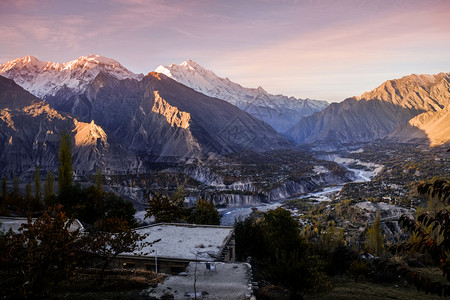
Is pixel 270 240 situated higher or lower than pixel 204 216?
lower

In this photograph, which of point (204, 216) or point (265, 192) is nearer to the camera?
point (204, 216)

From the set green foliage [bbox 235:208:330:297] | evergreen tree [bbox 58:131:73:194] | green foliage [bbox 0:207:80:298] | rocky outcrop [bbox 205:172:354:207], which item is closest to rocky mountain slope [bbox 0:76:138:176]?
rocky outcrop [bbox 205:172:354:207]

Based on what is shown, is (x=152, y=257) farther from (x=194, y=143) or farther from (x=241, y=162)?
(x=194, y=143)

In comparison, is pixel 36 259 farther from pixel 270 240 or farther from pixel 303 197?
pixel 303 197

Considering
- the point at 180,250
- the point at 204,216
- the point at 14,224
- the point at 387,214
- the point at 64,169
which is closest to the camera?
the point at 180,250

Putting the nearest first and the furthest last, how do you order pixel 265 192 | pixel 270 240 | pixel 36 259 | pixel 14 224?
pixel 36 259 < pixel 270 240 < pixel 14 224 < pixel 265 192

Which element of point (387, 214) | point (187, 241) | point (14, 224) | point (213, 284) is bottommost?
point (387, 214)

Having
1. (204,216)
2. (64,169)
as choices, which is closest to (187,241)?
(204,216)

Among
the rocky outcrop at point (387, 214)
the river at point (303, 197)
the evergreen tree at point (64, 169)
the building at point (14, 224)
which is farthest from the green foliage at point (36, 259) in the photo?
the rocky outcrop at point (387, 214)
